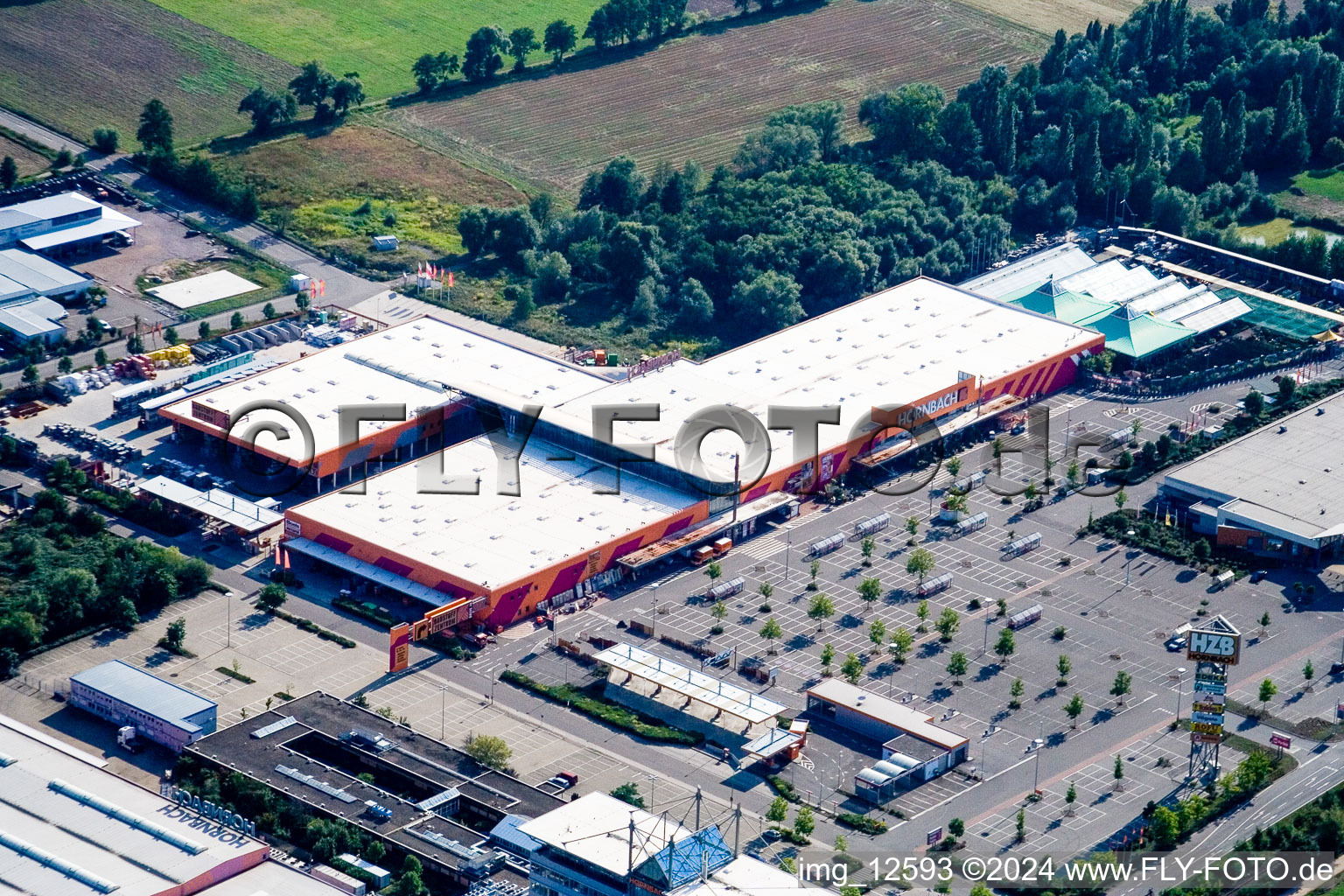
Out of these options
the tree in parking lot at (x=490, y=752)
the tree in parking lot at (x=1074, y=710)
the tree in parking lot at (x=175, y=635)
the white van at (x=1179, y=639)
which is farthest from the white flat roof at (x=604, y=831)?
the white van at (x=1179, y=639)

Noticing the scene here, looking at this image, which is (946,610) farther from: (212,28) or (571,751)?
(212,28)

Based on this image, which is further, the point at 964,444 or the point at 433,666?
the point at 964,444

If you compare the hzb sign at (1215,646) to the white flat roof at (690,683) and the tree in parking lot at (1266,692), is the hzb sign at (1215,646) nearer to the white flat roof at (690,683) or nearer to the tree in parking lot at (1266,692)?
the tree in parking lot at (1266,692)

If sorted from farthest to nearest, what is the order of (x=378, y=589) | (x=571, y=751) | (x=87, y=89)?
(x=87, y=89) < (x=378, y=589) < (x=571, y=751)

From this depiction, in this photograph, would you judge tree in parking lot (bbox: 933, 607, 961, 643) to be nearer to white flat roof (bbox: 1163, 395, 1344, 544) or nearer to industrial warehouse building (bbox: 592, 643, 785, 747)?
industrial warehouse building (bbox: 592, 643, 785, 747)

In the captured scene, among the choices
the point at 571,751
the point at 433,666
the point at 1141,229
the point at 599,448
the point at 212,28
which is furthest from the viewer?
the point at 212,28

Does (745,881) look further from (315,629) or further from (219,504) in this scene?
(219,504)

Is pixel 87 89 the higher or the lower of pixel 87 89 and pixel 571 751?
the higher

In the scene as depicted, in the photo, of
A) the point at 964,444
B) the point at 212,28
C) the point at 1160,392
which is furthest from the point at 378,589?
the point at 212,28
